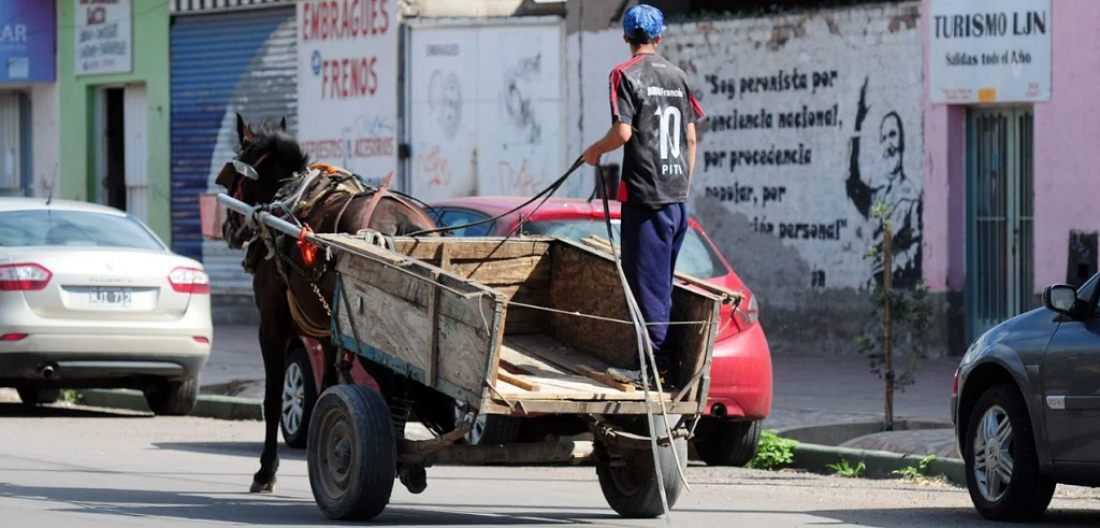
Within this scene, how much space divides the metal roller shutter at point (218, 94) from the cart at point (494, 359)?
17.2m

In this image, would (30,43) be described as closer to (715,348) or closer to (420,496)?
(715,348)

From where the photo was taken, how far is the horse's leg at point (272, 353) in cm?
1003

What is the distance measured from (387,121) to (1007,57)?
363 inches

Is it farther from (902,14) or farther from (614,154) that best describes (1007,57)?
(614,154)

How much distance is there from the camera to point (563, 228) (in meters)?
11.5

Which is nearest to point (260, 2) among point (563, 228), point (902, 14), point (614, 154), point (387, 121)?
point (387, 121)

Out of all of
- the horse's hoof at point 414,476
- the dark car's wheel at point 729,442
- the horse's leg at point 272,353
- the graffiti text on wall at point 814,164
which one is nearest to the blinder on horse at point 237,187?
the horse's leg at point 272,353

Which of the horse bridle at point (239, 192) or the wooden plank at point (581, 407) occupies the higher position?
the horse bridle at point (239, 192)

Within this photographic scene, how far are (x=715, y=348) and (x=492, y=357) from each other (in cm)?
372

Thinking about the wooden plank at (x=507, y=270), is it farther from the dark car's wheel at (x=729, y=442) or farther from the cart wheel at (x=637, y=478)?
the dark car's wheel at (x=729, y=442)

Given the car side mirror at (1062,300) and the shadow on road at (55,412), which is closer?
the car side mirror at (1062,300)

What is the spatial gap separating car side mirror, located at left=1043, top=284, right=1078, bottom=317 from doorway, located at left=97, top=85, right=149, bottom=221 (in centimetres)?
2163

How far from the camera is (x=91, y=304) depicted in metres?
14.2

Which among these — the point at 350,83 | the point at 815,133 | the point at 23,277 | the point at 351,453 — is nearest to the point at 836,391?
the point at 815,133
